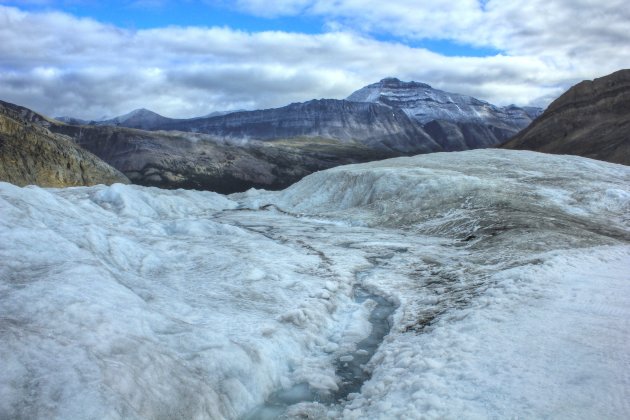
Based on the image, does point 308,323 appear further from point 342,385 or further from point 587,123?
point 587,123

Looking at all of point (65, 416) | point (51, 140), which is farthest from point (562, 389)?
point (51, 140)

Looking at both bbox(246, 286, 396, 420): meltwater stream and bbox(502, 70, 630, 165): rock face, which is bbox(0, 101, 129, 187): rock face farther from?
bbox(502, 70, 630, 165): rock face

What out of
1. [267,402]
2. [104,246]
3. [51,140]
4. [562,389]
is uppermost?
[51,140]

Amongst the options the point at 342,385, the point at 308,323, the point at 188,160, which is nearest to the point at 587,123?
the point at 188,160

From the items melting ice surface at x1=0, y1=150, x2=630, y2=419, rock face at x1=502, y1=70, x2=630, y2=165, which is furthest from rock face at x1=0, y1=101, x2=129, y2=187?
rock face at x1=502, y1=70, x2=630, y2=165

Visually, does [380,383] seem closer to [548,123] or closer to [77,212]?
[77,212]
